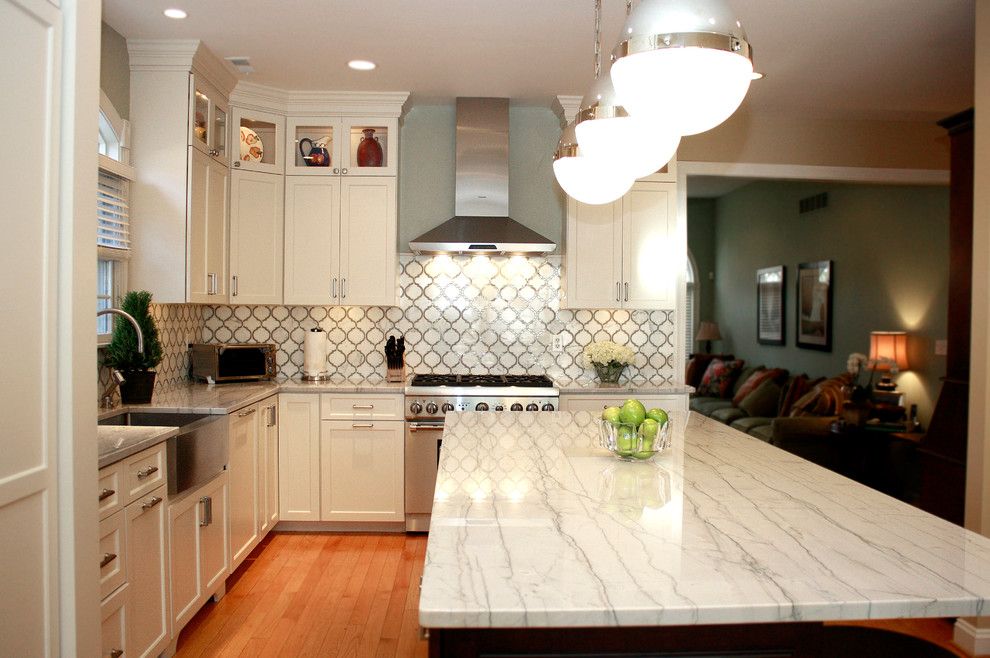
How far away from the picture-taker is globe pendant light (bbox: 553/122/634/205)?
2352 mm

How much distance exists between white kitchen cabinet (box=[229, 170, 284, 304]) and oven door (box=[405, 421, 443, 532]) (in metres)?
1.19

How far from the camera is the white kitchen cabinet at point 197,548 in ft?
9.84

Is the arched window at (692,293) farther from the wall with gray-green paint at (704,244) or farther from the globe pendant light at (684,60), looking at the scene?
the globe pendant light at (684,60)

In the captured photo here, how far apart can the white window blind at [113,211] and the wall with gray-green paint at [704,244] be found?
7.90m

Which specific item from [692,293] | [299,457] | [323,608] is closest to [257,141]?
[299,457]

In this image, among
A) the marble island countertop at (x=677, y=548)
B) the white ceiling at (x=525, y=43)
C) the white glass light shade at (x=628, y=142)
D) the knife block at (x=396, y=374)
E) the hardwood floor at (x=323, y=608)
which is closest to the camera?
the marble island countertop at (x=677, y=548)

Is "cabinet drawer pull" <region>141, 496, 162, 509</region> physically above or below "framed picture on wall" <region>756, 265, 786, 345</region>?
below

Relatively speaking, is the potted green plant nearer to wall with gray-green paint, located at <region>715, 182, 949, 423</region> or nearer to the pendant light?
the pendant light

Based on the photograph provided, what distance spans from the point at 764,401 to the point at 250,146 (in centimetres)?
502

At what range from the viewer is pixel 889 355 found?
19.4 ft

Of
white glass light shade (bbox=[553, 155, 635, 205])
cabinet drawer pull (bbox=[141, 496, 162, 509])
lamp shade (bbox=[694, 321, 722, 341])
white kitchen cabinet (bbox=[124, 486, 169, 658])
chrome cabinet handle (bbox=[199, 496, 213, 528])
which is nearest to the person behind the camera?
white glass light shade (bbox=[553, 155, 635, 205])

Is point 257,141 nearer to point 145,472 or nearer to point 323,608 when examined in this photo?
point 145,472

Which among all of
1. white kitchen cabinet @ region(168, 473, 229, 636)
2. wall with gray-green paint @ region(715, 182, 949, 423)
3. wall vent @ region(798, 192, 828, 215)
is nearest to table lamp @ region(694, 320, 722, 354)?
wall with gray-green paint @ region(715, 182, 949, 423)

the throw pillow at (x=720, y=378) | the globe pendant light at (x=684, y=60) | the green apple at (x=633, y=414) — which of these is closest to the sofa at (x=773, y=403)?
the throw pillow at (x=720, y=378)
